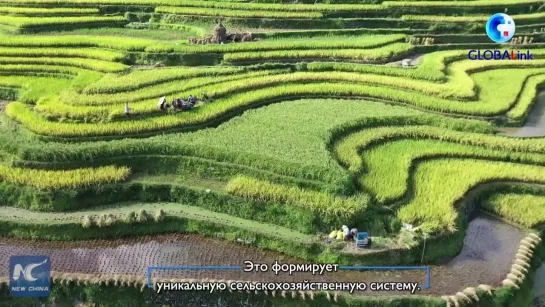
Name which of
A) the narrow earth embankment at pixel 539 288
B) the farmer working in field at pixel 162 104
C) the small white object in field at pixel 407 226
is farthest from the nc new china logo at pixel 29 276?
the narrow earth embankment at pixel 539 288

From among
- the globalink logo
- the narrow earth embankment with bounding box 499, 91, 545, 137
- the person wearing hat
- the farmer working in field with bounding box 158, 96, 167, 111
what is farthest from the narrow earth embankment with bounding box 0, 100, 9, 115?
the globalink logo

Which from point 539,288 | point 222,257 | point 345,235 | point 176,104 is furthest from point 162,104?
point 539,288

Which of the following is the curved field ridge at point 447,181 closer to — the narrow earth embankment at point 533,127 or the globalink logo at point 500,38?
the narrow earth embankment at point 533,127

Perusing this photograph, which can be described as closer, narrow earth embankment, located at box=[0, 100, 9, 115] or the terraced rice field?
the terraced rice field

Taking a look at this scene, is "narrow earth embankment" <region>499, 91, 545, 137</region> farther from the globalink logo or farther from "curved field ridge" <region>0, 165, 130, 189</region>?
"curved field ridge" <region>0, 165, 130, 189</region>

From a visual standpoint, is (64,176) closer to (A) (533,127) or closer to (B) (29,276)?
(B) (29,276)

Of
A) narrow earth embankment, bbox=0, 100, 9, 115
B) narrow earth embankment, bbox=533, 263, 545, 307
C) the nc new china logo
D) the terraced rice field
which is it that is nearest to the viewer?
the nc new china logo

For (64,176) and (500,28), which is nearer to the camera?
(64,176)

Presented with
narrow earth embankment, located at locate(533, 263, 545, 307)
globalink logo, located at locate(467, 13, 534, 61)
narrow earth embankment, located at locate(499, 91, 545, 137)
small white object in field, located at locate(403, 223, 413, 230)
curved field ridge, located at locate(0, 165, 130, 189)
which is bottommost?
narrow earth embankment, located at locate(533, 263, 545, 307)
